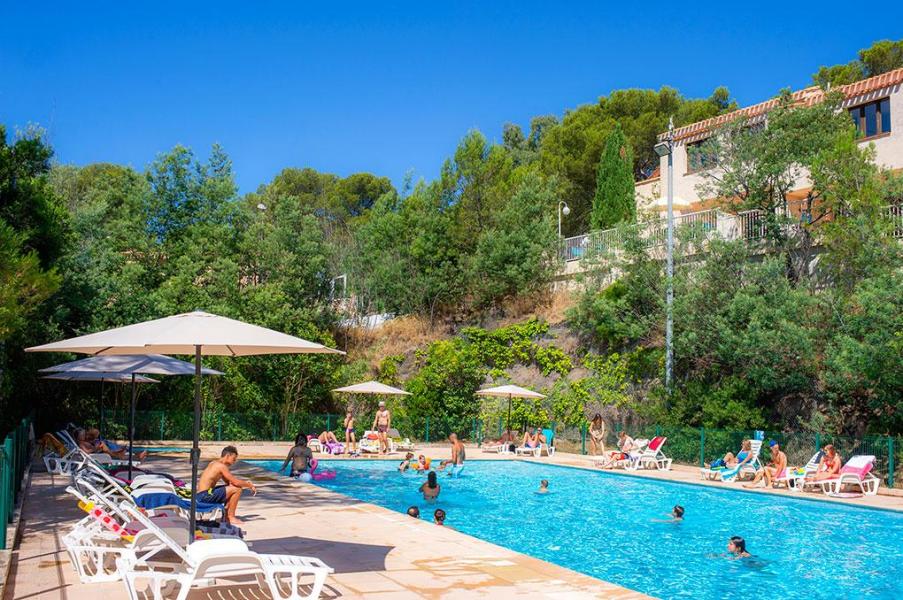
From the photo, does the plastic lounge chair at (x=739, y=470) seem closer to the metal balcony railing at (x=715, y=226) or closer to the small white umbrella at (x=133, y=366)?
the metal balcony railing at (x=715, y=226)

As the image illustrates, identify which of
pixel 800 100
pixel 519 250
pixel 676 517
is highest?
pixel 800 100

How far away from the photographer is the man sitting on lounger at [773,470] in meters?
17.0

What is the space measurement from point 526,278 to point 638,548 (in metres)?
20.6

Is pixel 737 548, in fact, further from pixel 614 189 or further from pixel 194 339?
pixel 614 189

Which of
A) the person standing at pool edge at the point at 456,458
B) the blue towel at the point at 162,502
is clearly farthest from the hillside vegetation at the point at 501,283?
the person standing at pool edge at the point at 456,458

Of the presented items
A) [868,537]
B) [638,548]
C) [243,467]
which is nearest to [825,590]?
[638,548]

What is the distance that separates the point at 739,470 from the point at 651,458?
2542 mm

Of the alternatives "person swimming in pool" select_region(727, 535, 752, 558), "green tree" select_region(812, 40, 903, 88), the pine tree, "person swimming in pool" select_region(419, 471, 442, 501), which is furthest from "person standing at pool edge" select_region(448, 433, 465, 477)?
"green tree" select_region(812, 40, 903, 88)

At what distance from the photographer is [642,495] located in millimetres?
16797

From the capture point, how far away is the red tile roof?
88.2ft

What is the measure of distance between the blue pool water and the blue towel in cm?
459

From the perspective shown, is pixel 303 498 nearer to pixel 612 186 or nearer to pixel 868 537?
pixel 868 537

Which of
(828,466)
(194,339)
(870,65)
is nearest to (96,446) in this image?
(194,339)

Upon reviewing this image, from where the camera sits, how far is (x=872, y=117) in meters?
27.8
